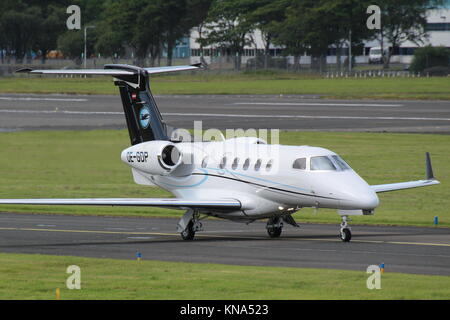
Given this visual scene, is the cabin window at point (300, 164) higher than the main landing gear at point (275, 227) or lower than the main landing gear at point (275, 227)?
higher

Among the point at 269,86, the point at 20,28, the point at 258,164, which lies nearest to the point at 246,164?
the point at 258,164

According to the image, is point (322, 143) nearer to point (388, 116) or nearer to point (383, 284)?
point (388, 116)

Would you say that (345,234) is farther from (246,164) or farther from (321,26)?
(321,26)

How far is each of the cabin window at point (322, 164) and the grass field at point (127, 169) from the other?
6975mm

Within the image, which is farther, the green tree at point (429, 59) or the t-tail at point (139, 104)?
the green tree at point (429, 59)

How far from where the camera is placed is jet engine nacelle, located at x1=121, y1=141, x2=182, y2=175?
34219 mm

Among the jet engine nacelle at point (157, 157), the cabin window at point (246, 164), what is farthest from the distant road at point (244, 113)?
the cabin window at point (246, 164)

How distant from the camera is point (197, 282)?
23.6 m

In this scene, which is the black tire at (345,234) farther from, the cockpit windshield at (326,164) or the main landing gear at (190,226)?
the main landing gear at (190,226)

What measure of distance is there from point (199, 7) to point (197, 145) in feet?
460

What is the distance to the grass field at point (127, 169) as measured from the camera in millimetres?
40750

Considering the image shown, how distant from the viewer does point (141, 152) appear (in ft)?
114

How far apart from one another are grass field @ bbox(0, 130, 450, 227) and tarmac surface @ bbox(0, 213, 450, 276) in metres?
3.10

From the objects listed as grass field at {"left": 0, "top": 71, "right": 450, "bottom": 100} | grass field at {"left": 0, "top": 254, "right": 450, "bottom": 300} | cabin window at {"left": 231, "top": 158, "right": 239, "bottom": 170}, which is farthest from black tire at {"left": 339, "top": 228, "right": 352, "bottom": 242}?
grass field at {"left": 0, "top": 71, "right": 450, "bottom": 100}
